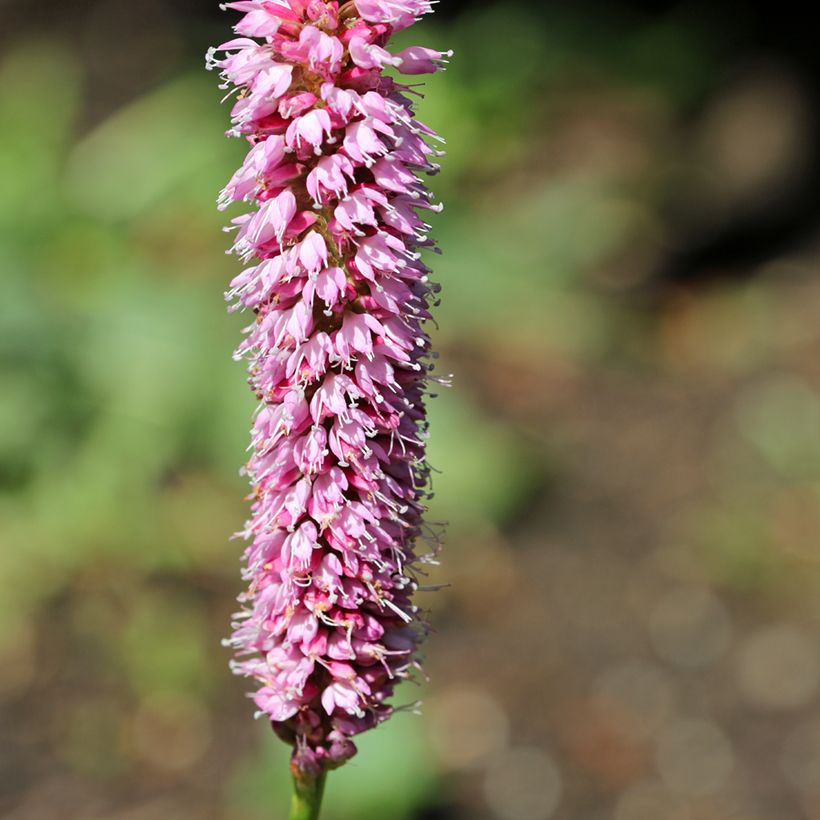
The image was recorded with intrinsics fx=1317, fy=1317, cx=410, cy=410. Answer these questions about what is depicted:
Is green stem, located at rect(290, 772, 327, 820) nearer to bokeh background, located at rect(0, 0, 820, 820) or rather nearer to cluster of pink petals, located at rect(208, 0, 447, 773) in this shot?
cluster of pink petals, located at rect(208, 0, 447, 773)

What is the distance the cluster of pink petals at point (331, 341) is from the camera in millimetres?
1938

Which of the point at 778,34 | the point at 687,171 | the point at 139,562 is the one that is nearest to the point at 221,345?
the point at 139,562

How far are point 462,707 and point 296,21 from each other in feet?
13.4

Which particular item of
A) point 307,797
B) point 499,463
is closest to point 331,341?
point 307,797

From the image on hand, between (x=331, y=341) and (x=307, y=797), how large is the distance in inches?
32.5

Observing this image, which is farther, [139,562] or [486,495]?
[486,495]

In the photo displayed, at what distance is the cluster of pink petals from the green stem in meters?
0.04

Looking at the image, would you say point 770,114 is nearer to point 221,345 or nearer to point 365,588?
point 221,345

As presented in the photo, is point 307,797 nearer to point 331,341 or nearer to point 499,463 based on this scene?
point 331,341

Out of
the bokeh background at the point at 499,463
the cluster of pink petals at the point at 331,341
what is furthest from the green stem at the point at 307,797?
→ the bokeh background at the point at 499,463

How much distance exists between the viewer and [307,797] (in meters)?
2.29

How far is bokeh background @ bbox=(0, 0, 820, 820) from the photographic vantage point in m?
5.29

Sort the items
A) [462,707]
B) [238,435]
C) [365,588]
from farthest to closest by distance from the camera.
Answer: [238,435], [462,707], [365,588]

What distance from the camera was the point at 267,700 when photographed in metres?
2.29
